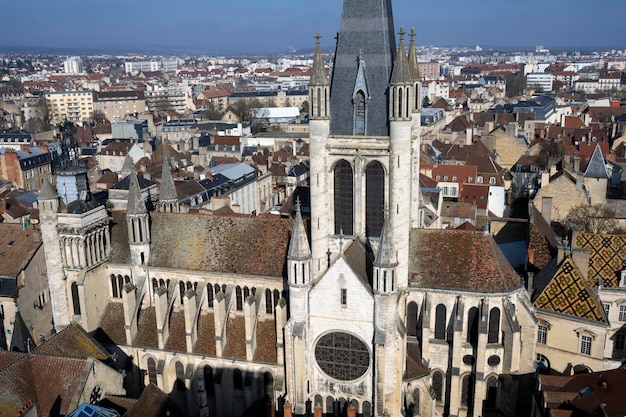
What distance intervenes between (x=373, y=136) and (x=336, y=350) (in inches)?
599

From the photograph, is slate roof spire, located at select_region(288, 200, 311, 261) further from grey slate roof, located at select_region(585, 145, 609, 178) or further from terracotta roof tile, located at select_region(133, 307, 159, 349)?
grey slate roof, located at select_region(585, 145, 609, 178)

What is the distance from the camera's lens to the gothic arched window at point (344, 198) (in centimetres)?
4350

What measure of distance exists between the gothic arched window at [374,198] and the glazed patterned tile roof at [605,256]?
75.1 ft

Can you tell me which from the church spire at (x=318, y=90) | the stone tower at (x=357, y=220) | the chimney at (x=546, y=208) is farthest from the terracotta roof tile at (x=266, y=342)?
the chimney at (x=546, y=208)

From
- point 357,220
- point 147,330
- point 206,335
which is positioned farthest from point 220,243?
point 357,220

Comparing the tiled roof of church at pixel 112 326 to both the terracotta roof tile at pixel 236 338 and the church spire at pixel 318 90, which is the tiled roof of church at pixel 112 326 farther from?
the church spire at pixel 318 90

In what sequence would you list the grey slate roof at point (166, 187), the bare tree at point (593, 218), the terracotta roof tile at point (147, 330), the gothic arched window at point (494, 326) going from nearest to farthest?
the gothic arched window at point (494, 326) < the terracotta roof tile at point (147, 330) < the grey slate roof at point (166, 187) < the bare tree at point (593, 218)

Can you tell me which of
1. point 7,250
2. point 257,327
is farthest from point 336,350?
point 7,250

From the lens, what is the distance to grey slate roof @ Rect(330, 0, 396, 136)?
41.4 metres

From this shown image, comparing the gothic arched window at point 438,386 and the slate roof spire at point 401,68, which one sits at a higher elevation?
the slate roof spire at point 401,68

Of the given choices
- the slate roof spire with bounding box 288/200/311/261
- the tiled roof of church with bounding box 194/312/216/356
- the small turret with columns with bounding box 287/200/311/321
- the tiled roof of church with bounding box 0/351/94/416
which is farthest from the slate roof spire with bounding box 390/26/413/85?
the tiled roof of church with bounding box 0/351/94/416

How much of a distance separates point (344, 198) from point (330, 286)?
6.92m

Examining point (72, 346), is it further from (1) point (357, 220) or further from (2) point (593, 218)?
(2) point (593, 218)

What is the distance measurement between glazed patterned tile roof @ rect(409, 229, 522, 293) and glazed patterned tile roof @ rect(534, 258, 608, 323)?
6.90 meters
